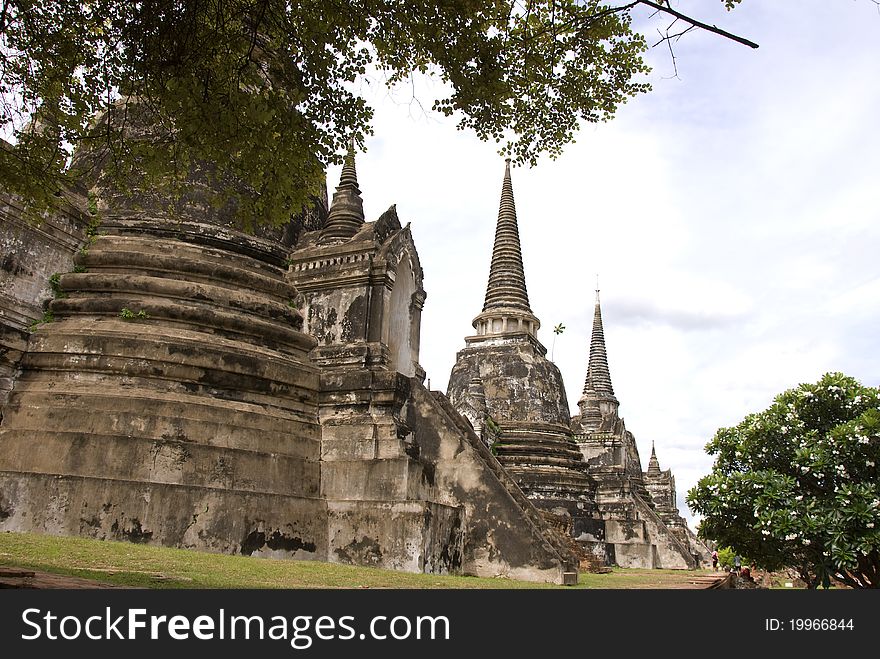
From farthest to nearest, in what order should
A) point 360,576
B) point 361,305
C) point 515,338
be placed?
point 515,338 → point 361,305 → point 360,576

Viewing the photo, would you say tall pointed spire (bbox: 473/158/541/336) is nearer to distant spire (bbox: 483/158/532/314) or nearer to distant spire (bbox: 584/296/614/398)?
distant spire (bbox: 483/158/532/314)

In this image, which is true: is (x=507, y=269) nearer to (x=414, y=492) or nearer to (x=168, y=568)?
(x=414, y=492)

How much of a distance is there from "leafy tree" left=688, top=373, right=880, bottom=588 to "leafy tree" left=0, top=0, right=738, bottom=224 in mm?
6020

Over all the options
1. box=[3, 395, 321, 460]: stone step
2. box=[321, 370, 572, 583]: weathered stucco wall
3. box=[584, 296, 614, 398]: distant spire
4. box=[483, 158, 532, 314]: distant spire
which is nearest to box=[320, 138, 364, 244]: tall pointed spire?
box=[321, 370, 572, 583]: weathered stucco wall

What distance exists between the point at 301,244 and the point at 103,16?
793cm

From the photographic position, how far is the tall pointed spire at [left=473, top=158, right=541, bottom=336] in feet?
95.8

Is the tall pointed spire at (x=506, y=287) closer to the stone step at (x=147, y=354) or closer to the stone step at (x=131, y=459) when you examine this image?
the stone step at (x=147, y=354)

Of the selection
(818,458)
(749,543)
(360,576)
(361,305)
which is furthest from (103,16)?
(749,543)

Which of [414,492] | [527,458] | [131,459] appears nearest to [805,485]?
[414,492]

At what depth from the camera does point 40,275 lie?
10.8 meters

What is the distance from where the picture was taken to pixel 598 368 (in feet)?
146

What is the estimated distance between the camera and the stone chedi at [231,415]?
8945 millimetres

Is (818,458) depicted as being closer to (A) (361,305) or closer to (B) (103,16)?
(A) (361,305)

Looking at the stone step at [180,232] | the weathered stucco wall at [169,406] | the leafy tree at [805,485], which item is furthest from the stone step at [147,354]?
the leafy tree at [805,485]
